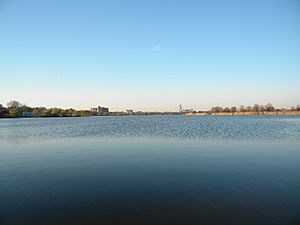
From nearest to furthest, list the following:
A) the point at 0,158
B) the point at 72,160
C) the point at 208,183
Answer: the point at 208,183 → the point at 72,160 → the point at 0,158

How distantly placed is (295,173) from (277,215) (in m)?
6.57

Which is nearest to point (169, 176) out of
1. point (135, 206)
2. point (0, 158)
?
point (135, 206)

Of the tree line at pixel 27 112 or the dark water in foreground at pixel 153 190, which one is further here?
the tree line at pixel 27 112

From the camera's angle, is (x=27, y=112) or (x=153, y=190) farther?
(x=27, y=112)

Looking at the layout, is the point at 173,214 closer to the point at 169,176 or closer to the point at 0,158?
the point at 169,176

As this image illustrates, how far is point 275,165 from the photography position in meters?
14.9

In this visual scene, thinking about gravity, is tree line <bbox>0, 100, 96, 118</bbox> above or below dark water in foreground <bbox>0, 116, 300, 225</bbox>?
above

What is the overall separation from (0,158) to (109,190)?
14.0 meters

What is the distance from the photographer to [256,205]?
8.64 m

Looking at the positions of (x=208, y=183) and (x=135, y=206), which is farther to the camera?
(x=208, y=183)

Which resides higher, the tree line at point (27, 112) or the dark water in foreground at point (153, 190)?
the tree line at point (27, 112)

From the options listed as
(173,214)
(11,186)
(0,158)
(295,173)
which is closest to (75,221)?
(173,214)

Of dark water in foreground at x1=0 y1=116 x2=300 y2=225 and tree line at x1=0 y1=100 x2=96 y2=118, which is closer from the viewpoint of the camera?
dark water in foreground at x1=0 y1=116 x2=300 y2=225

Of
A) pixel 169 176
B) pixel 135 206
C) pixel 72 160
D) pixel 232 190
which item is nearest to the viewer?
pixel 135 206
